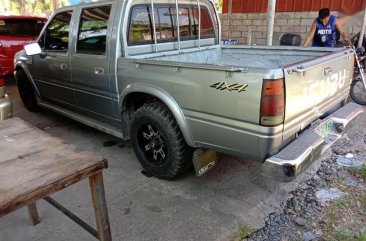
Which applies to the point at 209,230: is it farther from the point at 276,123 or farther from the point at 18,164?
the point at 18,164

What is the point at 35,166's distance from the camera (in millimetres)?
1716

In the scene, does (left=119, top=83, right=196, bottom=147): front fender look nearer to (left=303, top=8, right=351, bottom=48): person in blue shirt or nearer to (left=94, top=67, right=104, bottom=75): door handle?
(left=94, top=67, right=104, bottom=75): door handle

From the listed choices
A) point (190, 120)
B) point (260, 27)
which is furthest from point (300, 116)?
point (260, 27)

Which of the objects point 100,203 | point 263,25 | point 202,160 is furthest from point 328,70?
point 263,25

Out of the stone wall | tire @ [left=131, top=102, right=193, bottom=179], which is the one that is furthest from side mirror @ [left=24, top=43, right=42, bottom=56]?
the stone wall

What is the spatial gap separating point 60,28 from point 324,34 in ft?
14.2

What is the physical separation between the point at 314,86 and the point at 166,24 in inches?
77.3

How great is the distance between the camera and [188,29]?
4.20m

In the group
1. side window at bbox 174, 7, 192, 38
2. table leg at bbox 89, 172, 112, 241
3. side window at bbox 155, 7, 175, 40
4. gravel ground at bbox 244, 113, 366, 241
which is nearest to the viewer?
table leg at bbox 89, 172, 112, 241

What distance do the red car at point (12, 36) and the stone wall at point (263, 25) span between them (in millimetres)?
5935

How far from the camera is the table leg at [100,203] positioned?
1.87 meters

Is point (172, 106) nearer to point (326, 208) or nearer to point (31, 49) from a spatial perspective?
point (326, 208)

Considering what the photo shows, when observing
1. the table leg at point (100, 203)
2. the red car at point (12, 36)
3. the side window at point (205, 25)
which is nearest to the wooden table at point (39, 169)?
the table leg at point (100, 203)

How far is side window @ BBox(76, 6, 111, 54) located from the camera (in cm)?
357
